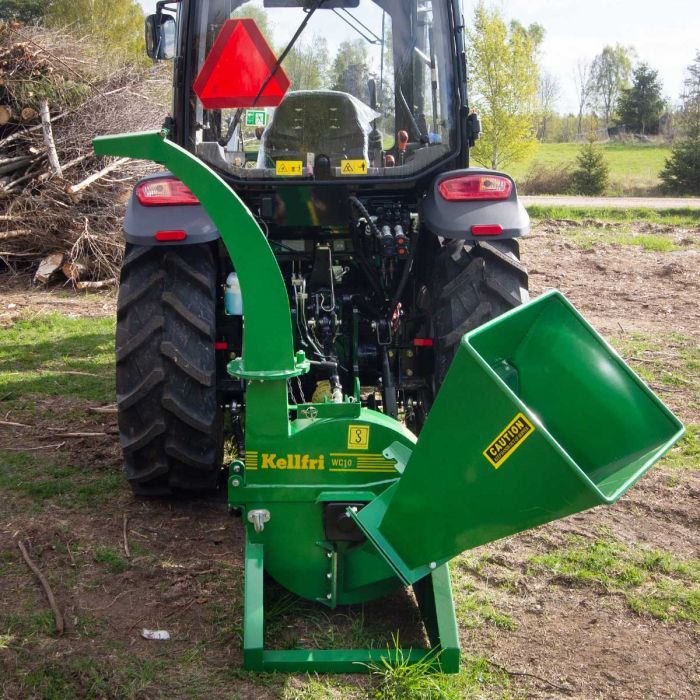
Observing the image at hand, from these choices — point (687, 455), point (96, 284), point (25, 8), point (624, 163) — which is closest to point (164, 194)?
point (687, 455)

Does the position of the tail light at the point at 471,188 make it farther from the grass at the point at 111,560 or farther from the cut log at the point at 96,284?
the cut log at the point at 96,284

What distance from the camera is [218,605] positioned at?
10.2 ft

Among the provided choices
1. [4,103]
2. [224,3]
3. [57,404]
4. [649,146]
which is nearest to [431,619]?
[224,3]

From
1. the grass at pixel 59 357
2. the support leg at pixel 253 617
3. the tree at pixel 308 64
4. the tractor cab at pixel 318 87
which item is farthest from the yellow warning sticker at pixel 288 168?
the grass at pixel 59 357

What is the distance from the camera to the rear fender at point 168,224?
3.54 m

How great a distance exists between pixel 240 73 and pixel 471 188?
109 cm

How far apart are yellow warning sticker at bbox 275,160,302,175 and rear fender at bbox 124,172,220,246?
0.42m

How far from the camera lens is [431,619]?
9.20 ft

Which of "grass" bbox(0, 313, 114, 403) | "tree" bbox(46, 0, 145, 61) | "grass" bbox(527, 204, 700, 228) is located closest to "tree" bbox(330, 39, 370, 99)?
"grass" bbox(0, 313, 114, 403)

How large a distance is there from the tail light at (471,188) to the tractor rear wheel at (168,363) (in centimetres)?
104

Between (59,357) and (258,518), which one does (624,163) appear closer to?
(59,357)

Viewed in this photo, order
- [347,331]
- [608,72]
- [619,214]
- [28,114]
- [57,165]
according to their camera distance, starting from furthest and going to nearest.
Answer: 1. [608,72]
2. [619,214]
3. [28,114]
4. [57,165]
5. [347,331]

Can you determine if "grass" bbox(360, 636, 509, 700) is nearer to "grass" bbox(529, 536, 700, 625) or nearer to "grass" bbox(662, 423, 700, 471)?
"grass" bbox(529, 536, 700, 625)

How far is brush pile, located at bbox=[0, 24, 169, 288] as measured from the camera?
9281mm
